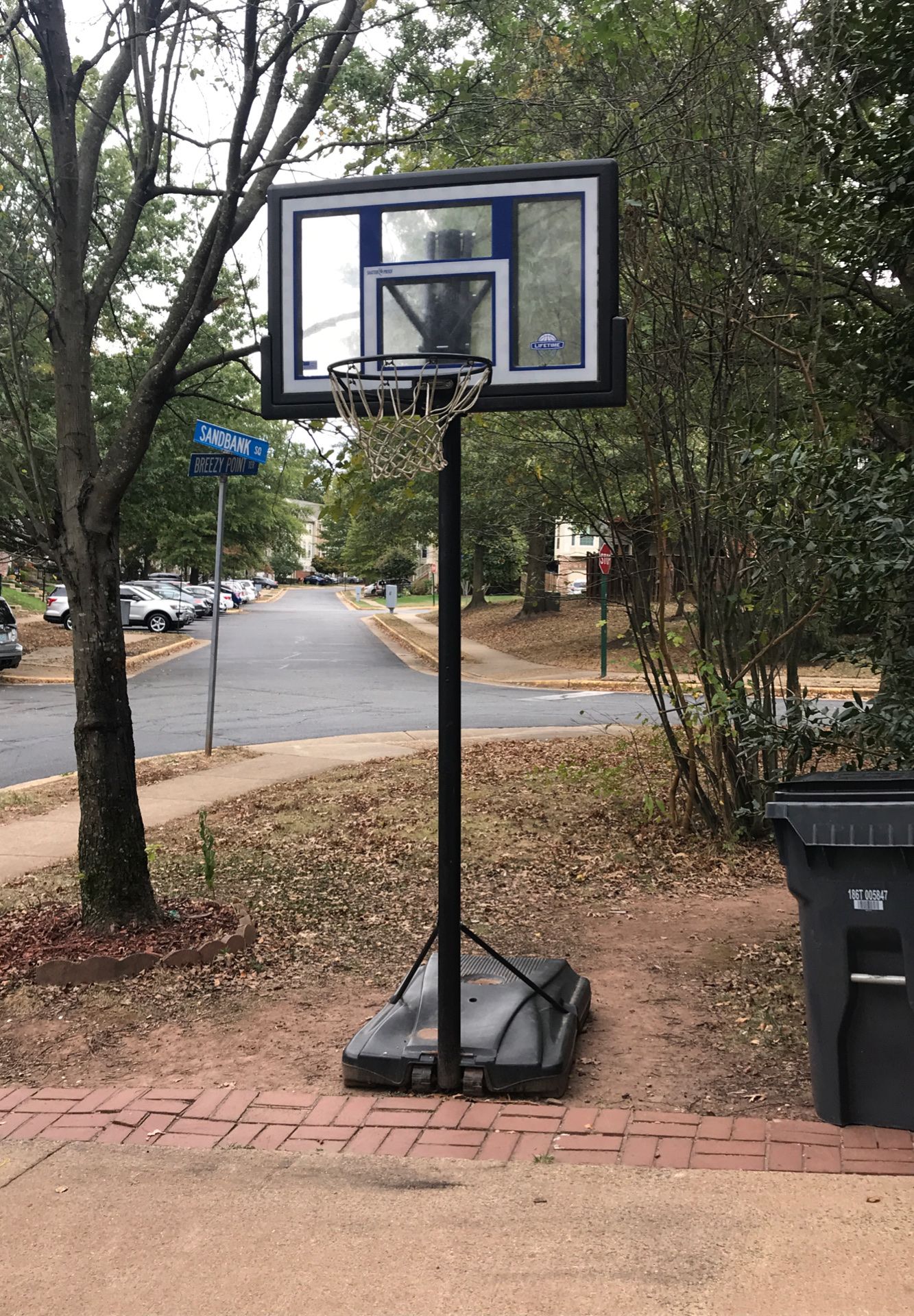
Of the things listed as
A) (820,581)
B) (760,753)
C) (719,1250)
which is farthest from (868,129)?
(719,1250)

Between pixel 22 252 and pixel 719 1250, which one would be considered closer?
pixel 719 1250

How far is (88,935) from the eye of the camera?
5.97 m

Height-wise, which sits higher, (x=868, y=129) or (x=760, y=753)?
(x=868, y=129)

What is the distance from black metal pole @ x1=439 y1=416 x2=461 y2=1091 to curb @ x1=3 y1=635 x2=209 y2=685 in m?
10.6

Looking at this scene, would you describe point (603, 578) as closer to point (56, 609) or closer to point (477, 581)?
point (56, 609)

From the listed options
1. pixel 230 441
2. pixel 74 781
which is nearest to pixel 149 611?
pixel 74 781

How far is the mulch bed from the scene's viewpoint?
5762mm

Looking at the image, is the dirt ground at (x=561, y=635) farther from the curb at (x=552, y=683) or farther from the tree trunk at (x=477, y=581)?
the tree trunk at (x=477, y=581)

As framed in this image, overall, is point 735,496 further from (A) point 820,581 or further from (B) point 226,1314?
(B) point 226,1314

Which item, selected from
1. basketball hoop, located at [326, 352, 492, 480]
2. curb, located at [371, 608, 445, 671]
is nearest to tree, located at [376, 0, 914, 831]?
basketball hoop, located at [326, 352, 492, 480]

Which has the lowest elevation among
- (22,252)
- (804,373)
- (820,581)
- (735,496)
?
(820,581)

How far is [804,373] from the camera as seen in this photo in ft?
22.7

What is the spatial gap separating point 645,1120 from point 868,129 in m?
4.47

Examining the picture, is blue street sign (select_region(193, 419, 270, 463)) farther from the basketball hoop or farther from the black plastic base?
the black plastic base
